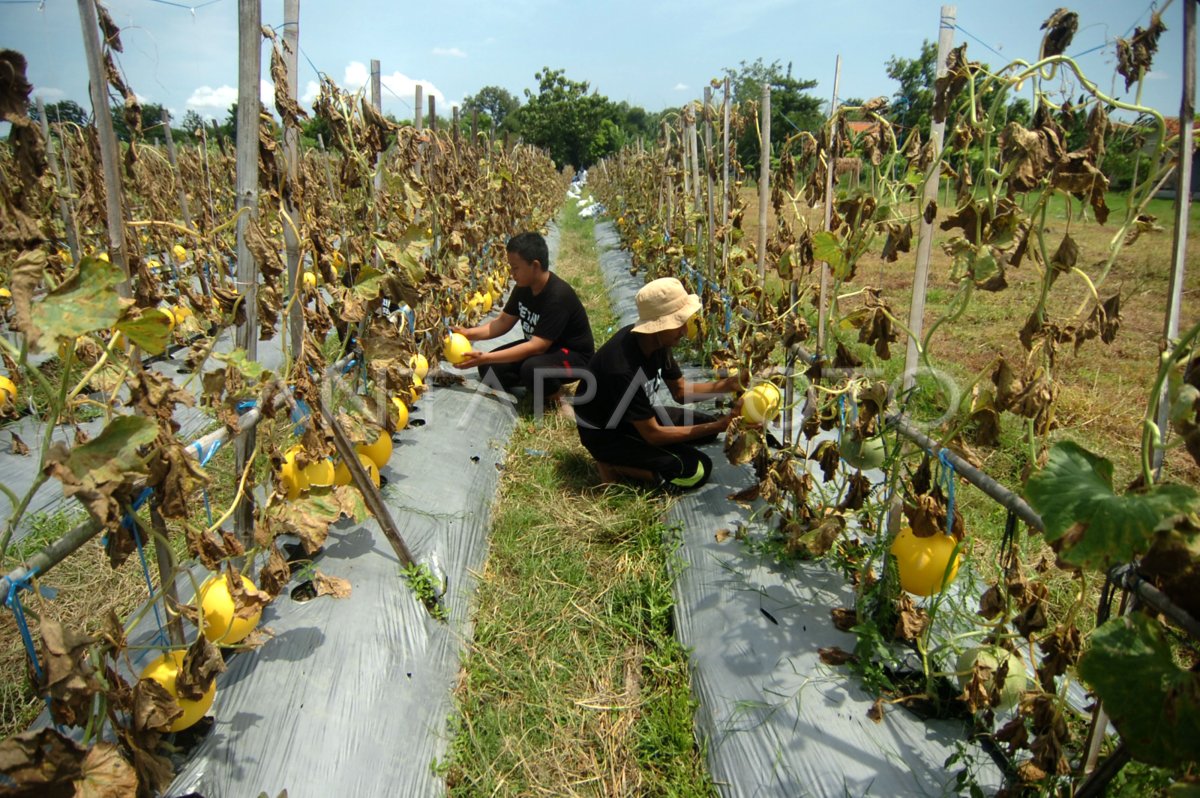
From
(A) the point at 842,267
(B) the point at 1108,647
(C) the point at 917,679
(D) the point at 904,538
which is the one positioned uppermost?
(A) the point at 842,267

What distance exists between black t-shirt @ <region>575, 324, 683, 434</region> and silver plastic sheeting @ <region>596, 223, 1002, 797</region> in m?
0.76

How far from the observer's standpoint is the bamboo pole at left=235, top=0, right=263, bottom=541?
5.65 ft

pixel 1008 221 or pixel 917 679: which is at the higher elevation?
pixel 1008 221

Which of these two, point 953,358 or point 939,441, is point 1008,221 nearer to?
point 939,441

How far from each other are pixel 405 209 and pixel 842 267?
213 centimetres

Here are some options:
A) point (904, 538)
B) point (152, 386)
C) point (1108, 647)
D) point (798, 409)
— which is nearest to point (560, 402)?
point (798, 409)

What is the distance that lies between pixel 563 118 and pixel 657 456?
37682 mm

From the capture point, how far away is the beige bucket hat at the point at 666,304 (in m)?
3.02

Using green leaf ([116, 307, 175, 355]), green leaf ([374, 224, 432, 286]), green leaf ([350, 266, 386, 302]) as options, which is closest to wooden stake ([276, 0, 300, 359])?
green leaf ([350, 266, 386, 302])

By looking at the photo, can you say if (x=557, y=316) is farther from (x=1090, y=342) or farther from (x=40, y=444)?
(x=1090, y=342)

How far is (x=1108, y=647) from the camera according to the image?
1050mm

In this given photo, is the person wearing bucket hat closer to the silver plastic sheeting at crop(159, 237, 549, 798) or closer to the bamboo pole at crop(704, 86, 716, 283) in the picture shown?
the silver plastic sheeting at crop(159, 237, 549, 798)

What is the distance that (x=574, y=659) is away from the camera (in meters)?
2.50

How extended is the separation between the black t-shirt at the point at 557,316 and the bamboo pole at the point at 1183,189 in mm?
3525
